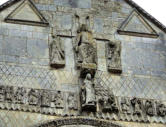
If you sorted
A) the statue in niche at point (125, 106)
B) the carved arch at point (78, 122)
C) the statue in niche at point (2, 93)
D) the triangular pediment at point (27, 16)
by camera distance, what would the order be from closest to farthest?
the carved arch at point (78, 122), the statue in niche at point (2, 93), the statue in niche at point (125, 106), the triangular pediment at point (27, 16)

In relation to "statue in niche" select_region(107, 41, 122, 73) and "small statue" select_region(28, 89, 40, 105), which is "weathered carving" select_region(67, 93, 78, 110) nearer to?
"small statue" select_region(28, 89, 40, 105)

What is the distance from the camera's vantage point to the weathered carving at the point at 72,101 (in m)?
16.7

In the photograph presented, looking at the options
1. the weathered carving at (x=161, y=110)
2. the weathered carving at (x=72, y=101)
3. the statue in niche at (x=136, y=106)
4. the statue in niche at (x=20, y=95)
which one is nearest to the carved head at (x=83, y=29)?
the weathered carving at (x=72, y=101)

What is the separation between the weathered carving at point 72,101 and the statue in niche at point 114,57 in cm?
110

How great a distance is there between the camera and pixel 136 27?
18328mm

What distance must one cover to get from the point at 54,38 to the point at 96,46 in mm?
918

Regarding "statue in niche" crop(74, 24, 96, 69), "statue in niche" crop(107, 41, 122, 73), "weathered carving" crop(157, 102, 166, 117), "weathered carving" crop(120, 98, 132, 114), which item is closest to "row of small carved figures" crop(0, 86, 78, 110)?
"statue in niche" crop(74, 24, 96, 69)

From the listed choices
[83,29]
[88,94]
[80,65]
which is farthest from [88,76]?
[83,29]

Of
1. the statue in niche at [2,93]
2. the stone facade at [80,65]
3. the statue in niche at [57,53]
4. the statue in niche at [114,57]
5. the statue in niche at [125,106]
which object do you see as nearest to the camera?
the statue in niche at [2,93]

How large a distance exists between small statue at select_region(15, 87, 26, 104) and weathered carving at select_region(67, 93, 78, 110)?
928 millimetres

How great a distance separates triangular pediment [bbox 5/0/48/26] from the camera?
Result: 57.9ft

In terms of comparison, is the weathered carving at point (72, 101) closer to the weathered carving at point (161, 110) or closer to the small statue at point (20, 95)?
the small statue at point (20, 95)

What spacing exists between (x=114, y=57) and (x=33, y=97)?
2.12 m

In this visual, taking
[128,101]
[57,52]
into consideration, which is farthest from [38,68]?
[128,101]
